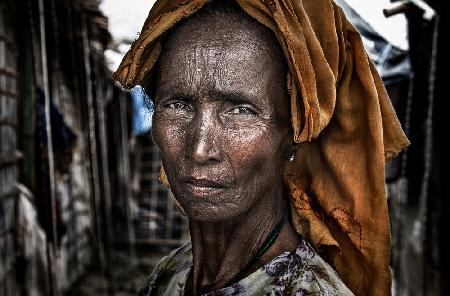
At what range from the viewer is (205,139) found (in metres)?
1.40

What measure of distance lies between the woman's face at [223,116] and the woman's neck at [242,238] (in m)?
0.10

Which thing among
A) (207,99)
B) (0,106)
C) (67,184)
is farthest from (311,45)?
(67,184)

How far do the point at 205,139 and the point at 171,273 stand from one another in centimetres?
80

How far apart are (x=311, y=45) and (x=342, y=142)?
0.42 m

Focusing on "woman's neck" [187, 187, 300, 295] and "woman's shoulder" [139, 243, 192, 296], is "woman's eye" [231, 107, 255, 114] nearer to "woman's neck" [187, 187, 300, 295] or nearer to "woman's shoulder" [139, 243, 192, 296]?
"woman's neck" [187, 187, 300, 295]

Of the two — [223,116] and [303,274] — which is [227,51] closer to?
[223,116]

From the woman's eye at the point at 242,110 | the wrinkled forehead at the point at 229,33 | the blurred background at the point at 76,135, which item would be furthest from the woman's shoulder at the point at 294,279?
the blurred background at the point at 76,135

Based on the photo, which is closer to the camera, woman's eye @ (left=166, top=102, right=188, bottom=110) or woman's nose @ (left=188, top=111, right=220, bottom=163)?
woman's nose @ (left=188, top=111, right=220, bottom=163)

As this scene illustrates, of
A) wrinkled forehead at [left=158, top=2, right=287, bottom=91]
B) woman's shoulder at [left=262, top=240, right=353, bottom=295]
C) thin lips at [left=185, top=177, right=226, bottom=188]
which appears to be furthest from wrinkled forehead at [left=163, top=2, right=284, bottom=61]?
woman's shoulder at [left=262, top=240, right=353, bottom=295]

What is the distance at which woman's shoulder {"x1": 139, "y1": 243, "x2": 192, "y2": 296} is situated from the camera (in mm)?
1877

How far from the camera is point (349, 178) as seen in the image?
166cm

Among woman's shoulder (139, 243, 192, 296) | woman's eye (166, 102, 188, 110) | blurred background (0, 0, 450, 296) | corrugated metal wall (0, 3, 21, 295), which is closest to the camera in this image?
woman's eye (166, 102, 188, 110)

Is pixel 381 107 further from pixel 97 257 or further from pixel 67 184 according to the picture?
pixel 97 257

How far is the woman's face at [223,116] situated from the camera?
4.64 feet
